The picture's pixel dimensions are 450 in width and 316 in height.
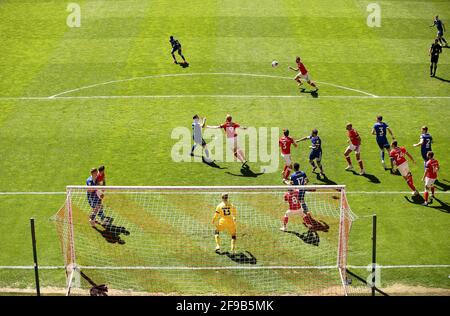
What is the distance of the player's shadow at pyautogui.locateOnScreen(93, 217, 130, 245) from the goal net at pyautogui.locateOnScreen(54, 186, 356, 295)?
32mm

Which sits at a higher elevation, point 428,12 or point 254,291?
point 428,12

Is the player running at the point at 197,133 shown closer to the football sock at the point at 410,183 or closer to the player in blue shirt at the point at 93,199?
the player in blue shirt at the point at 93,199

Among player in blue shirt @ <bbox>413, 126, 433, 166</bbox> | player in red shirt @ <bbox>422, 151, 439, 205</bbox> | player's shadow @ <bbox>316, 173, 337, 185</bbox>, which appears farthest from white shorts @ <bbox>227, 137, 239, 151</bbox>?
player in red shirt @ <bbox>422, 151, 439, 205</bbox>

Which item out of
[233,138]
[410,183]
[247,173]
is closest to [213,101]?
[233,138]

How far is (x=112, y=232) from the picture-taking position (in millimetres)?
22484

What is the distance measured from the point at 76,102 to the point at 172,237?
12.7 m

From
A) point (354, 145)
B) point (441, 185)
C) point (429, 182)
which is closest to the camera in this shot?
point (429, 182)

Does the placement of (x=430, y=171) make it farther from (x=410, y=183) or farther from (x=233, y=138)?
(x=233, y=138)

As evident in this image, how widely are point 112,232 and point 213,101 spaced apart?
1178cm

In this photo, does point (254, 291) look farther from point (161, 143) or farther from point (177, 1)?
point (177, 1)

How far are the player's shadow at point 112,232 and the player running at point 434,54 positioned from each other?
19.2 meters
